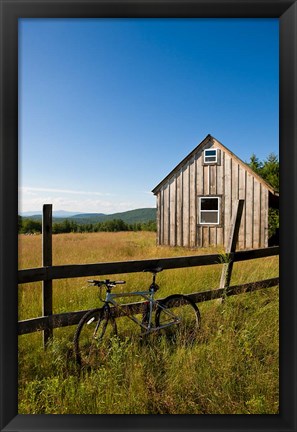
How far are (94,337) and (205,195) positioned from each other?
641cm

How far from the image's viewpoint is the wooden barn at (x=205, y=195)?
8.30 meters

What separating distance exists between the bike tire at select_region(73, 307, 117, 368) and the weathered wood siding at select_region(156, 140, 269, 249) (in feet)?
18.0

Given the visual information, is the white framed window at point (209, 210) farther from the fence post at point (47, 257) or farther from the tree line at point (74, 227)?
the fence post at point (47, 257)

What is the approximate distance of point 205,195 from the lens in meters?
8.64

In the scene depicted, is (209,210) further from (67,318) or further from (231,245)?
(67,318)

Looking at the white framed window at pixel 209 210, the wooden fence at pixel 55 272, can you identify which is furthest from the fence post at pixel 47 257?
the white framed window at pixel 209 210

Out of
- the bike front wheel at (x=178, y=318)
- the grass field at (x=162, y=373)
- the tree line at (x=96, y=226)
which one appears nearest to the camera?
the grass field at (x=162, y=373)

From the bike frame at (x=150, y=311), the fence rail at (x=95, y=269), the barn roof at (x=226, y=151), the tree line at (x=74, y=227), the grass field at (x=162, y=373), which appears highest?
the barn roof at (x=226, y=151)

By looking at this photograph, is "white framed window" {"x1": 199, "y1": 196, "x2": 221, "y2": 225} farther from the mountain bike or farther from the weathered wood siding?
the mountain bike

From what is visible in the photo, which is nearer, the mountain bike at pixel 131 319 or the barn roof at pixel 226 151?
the mountain bike at pixel 131 319

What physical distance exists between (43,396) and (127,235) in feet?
12.2

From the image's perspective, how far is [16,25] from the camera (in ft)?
6.71
